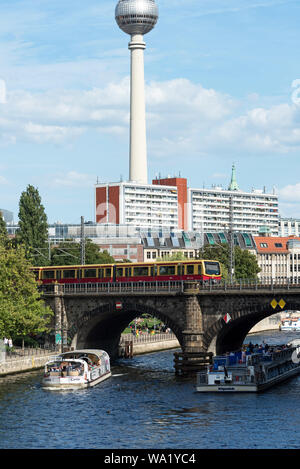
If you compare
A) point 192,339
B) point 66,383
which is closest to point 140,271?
point 192,339

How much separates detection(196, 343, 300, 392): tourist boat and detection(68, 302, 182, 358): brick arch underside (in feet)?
44.6

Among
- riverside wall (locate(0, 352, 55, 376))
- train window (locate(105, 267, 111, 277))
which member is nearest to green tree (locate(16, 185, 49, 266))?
train window (locate(105, 267, 111, 277))

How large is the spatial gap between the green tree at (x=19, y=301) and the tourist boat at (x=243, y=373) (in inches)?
1145

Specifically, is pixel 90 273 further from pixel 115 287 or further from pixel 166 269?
pixel 166 269

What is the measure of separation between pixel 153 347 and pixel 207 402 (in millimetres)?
55828

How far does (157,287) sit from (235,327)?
1176cm

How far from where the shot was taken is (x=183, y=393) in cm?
9719

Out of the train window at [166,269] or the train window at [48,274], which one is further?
the train window at [48,274]

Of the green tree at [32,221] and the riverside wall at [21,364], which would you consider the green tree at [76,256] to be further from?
the riverside wall at [21,364]

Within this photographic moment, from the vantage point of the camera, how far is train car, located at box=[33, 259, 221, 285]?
117 m

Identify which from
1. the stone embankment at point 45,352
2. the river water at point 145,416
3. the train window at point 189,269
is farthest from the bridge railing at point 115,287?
the river water at point 145,416

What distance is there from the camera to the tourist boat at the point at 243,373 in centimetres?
9738

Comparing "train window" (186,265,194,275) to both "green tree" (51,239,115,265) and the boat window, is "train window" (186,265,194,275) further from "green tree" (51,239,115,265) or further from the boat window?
"green tree" (51,239,115,265)
